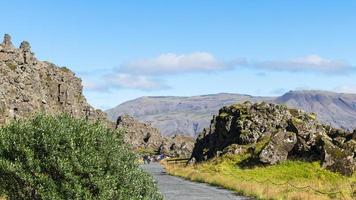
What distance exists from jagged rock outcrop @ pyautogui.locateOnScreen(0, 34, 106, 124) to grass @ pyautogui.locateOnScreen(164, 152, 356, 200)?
21136 millimetres

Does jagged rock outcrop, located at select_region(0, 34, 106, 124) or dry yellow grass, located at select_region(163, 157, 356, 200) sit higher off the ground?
jagged rock outcrop, located at select_region(0, 34, 106, 124)

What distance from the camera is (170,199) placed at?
34781 mm

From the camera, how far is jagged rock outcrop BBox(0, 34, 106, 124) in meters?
109

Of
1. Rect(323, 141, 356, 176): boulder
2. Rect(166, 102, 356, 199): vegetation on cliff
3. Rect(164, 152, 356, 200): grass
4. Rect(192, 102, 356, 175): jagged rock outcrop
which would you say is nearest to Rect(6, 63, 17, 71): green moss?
Rect(192, 102, 356, 175): jagged rock outcrop

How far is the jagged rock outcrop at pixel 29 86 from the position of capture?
10857cm

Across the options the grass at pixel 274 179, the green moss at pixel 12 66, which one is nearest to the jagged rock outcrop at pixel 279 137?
the grass at pixel 274 179

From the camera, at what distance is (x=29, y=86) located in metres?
126

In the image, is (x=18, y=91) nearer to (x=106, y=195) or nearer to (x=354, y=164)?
(x=354, y=164)

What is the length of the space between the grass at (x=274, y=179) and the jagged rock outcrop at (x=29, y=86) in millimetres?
21136

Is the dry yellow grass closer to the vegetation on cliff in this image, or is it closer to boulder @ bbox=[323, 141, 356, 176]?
the vegetation on cliff

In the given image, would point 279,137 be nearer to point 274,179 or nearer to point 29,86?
point 274,179

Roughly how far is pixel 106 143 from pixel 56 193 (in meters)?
2.04

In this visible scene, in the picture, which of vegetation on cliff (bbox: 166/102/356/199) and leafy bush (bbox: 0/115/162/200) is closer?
leafy bush (bbox: 0/115/162/200)

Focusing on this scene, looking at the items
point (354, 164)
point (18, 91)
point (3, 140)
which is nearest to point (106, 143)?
point (3, 140)
